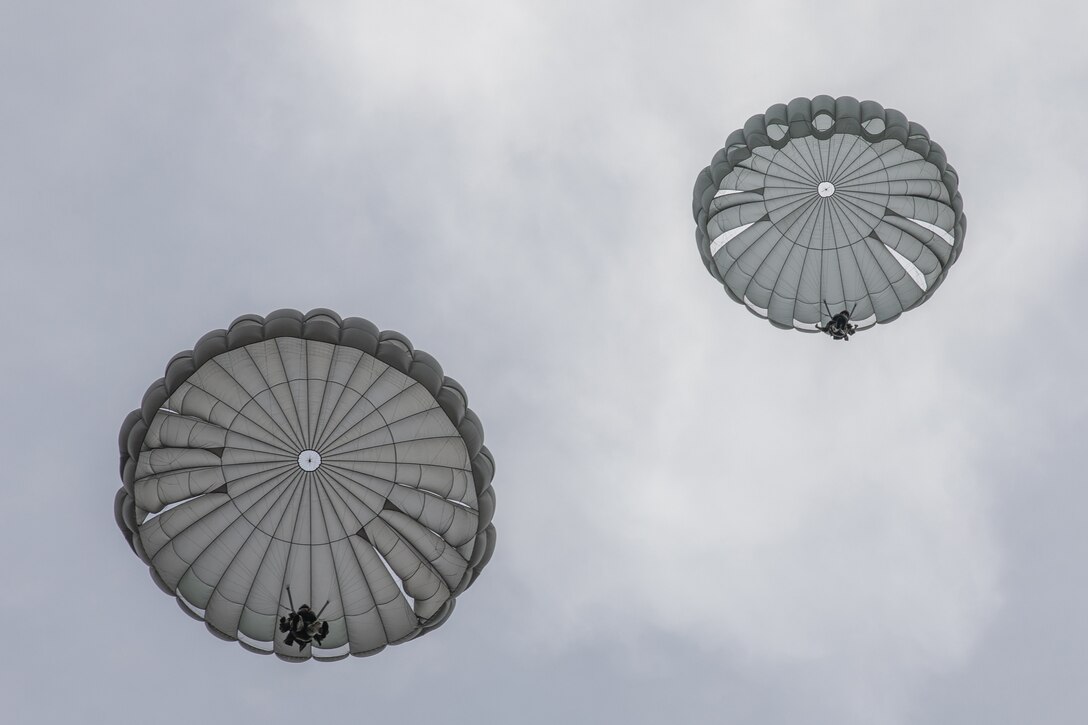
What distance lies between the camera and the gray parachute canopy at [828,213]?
96.9 feet

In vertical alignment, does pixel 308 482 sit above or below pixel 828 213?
below

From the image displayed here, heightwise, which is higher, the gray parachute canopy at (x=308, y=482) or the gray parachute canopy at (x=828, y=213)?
the gray parachute canopy at (x=828, y=213)

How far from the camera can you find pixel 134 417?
2541cm

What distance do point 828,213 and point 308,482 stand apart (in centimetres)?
1285

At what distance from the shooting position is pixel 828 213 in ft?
102

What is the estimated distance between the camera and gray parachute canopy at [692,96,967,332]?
2953 cm

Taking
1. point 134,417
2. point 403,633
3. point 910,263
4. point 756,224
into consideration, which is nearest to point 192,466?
point 134,417

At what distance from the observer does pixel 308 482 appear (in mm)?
26000

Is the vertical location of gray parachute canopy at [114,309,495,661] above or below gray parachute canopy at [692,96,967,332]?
below

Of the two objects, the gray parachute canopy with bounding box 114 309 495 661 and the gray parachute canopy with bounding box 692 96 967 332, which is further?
the gray parachute canopy with bounding box 692 96 967 332

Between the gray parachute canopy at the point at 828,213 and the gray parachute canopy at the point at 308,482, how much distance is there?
338 inches

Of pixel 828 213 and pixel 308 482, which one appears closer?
pixel 308 482

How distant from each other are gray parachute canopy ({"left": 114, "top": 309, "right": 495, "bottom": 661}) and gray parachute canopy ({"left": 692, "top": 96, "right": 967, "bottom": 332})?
859 cm

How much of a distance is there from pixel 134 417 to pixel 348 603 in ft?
16.8
